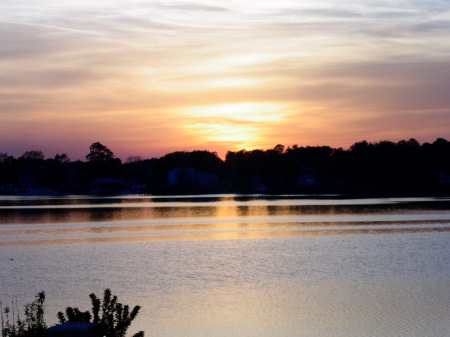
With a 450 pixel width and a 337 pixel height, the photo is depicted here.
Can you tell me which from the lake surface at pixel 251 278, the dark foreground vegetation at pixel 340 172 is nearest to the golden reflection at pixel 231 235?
the lake surface at pixel 251 278

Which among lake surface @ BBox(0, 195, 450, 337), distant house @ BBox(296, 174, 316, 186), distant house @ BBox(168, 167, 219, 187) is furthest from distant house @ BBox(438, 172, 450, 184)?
lake surface @ BBox(0, 195, 450, 337)

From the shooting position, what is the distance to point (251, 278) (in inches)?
898

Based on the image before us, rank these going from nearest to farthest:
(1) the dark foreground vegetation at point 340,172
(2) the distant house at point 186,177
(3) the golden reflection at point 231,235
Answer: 1. (3) the golden reflection at point 231,235
2. (1) the dark foreground vegetation at point 340,172
3. (2) the distant house at point 186,177

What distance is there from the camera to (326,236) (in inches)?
1554

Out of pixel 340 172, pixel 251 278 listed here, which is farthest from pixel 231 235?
pixel 340 172

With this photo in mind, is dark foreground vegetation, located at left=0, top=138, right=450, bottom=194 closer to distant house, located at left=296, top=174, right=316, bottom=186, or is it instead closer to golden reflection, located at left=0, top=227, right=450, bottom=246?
distant house, located at left=296, top=174, right=316, bottom=186

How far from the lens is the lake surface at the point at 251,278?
16.2m

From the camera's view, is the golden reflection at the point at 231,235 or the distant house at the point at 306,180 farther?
the distant house at the point at 306,180

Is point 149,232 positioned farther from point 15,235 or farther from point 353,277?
point 353,277

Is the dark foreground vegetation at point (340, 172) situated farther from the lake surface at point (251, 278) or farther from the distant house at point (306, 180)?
the lake surface at point (251, 278)

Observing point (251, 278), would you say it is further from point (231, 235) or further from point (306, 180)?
point (306, 180)

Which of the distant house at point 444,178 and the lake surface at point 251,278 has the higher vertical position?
the distant house at point 444,178

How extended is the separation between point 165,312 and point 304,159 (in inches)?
6716

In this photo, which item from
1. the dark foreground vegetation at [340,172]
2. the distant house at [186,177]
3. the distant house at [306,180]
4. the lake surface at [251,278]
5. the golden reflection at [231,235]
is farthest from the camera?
the distant house at [186,177]
